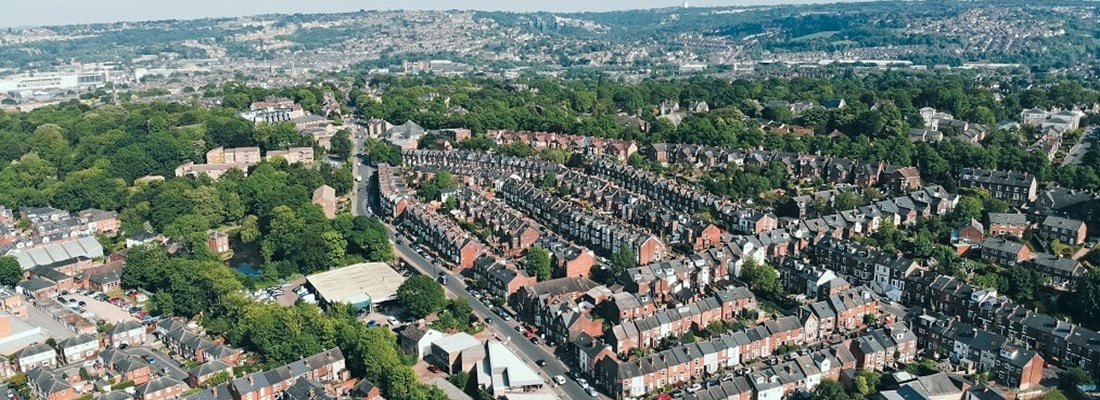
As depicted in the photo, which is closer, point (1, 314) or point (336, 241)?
point (1, 314)

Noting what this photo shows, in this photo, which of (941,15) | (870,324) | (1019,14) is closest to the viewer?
(870,324)

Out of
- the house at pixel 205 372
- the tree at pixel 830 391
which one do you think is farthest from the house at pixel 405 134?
the tree at pixel 830 391

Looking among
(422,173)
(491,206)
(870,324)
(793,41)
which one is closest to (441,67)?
(793,41)

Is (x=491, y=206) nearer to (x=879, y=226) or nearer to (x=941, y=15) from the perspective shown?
(x=879, y=226)

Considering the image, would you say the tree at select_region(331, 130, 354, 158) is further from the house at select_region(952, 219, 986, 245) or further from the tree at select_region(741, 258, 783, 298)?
the house at select_region(952, 219, 986, 245)

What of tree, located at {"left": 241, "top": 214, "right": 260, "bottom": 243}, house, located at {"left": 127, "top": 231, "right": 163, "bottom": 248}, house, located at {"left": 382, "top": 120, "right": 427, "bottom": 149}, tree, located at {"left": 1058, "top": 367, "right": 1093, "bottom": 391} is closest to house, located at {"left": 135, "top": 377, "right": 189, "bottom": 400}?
tree, located at {"left": 241, "top": 214, "right": 260, "bottom": 243}

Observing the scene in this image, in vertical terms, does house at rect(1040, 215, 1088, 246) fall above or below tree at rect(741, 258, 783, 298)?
above
